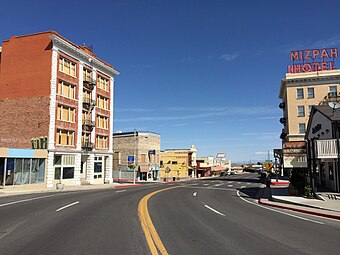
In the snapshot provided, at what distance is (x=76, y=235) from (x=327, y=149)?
59.7 feet

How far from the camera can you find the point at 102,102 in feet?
157

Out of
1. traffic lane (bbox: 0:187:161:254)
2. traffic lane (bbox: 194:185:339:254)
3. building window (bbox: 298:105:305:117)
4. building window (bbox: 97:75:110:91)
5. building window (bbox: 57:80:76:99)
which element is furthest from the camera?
building window (bbox: 298:105:305:117)

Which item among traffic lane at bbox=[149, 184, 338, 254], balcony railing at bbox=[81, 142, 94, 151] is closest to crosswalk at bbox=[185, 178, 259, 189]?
balcony railing at bbox=[81, 142, 94, 151]

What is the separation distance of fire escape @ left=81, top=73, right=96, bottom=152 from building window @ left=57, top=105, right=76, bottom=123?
2560 millimetres

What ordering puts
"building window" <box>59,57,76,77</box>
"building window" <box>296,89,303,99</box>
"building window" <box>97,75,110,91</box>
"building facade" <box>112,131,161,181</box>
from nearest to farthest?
"building window" <box>59,57,76,77</box> < "building window" <box>97,75,110,91</box> < "building window" <box>296,89,303,99</box> < "building facade" <box>112,131,161,181</box>

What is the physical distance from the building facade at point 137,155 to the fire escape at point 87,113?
17.9m

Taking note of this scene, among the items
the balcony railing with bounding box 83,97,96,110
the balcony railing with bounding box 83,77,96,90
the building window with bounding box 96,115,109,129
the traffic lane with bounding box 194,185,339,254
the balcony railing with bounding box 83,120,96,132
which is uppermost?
the balcony railing with bounding box 83,77,96,90

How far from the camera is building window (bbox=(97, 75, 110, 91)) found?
47.0 metres

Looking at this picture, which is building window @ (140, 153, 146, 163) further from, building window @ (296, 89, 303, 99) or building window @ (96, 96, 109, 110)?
building window @ (296, 89, 303, 99)

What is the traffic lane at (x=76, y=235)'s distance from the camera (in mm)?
7590

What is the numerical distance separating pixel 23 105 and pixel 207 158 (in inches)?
3322

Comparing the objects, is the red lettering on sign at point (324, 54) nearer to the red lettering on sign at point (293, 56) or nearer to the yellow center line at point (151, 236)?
the red lettering on sign at point (293, 56)

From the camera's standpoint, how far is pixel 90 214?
44.6 feet

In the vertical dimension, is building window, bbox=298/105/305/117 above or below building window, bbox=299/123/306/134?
above
